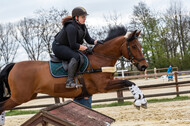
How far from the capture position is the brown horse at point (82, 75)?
441cm

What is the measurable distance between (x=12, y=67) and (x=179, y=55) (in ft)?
107

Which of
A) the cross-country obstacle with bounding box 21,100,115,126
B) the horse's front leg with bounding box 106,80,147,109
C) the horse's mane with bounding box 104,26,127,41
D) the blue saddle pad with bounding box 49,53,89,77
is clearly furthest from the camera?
the horse's mane with bounding box 104,26,127,41

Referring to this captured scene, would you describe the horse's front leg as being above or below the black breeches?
below

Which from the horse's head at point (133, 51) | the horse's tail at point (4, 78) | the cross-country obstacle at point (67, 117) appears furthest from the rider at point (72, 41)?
the horse's tail at point (4, 78)

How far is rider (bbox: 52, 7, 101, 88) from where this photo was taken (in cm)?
429

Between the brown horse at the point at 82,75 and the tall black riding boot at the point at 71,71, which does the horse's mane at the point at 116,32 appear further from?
the tall black riding boot at the point at 71,71

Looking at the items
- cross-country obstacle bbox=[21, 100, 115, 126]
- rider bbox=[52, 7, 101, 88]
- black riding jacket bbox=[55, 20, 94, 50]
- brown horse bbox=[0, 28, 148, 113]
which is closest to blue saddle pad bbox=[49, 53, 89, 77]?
brown horse bbox=[0, 28, 148, 113]

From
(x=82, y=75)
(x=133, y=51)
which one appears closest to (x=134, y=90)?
(x=133, y=51)

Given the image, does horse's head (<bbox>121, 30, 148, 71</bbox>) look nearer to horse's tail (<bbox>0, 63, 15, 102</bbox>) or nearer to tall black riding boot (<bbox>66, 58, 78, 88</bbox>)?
tall black riding boot (<bbox>66, 58, 78, 88</bbox>)

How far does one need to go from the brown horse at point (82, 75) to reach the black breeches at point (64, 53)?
12.4 inches

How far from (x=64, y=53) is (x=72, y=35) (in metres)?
0.40

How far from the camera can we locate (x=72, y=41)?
14.3 ft

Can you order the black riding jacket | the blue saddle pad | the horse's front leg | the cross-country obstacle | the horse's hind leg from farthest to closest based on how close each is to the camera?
the horse's hind leg, the blue saddle pad, the black riding jacket, the horse's front leg, the cross-country obstacle

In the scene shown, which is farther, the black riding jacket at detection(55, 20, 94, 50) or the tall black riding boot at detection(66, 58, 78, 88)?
the black riding jacket at detection(55, 20, 94, 50)
